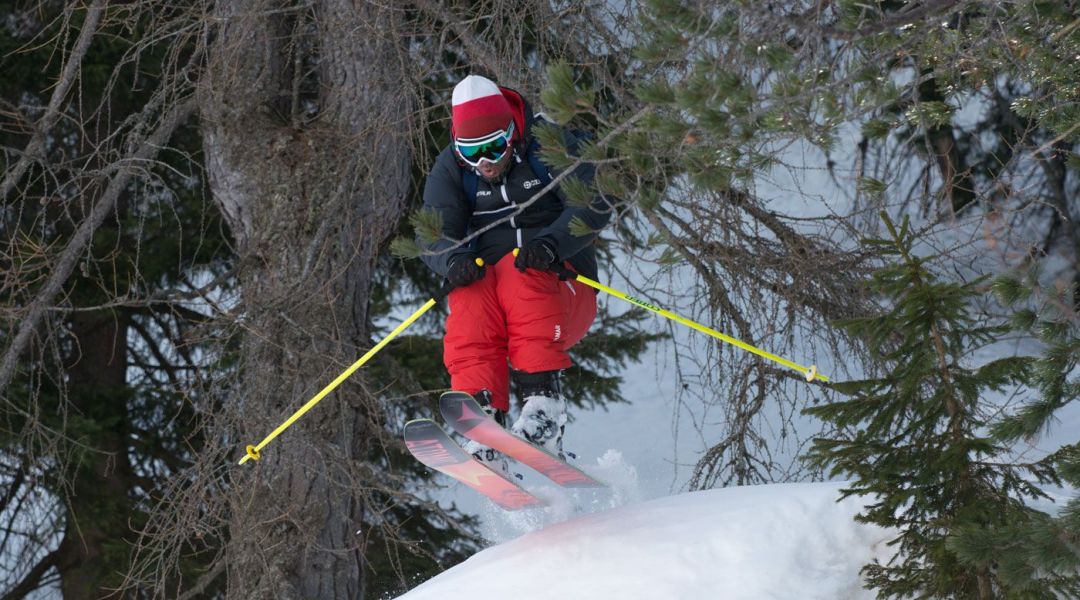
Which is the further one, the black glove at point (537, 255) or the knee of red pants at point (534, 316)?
the knee of red pants at point (534, 316)

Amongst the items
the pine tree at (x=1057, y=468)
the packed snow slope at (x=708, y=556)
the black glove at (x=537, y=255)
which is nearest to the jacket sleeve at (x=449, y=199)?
the black glove at (x=537, y=255)

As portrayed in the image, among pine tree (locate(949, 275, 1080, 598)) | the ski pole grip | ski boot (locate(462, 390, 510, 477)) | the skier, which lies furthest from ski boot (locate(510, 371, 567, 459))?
pine tree (locate(949, 275, 1080, 598))

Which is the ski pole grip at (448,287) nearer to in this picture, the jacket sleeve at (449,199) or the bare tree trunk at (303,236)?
the jacket sleeve at (449,199)

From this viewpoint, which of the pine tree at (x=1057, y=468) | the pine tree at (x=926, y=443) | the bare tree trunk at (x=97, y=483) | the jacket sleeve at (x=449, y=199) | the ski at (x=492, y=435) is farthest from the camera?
the bare tree trunk at (x=97, y=483)

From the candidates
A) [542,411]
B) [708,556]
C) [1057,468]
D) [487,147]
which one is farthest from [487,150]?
[1057,468]

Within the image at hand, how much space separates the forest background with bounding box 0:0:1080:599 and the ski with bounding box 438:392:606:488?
81 cm

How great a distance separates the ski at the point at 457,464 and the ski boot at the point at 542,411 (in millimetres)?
211

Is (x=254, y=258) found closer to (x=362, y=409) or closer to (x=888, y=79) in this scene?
(x=362, y=409)

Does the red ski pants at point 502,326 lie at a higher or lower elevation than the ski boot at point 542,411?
higher

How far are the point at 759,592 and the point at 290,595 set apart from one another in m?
3.31

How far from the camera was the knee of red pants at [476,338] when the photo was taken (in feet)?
16.4

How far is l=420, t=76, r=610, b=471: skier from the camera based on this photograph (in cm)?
493

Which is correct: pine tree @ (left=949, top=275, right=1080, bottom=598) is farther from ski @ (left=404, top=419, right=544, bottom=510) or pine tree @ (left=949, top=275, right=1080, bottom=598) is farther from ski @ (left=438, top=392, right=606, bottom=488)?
ski @ (left=404, top=419, right=544, bottom=510)

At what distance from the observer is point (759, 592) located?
12.8 ft
